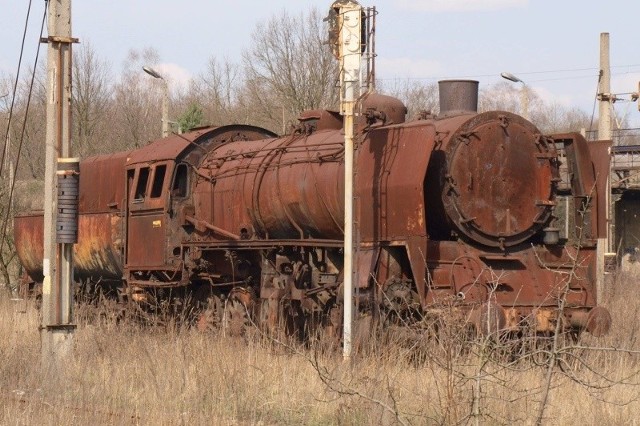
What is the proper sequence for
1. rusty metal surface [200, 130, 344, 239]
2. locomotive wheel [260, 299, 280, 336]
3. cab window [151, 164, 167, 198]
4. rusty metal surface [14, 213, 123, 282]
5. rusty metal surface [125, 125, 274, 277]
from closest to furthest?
1. rusty metal surface [200, 130, 344, 239]
2. locomotive wheel [260, 299, 280, 336]
3. rusty metal surface [125, 125, 274, 277]
4. cab window [151, 164, 167, 198]
5. rusty metal surface [14, 213, 123, 282]

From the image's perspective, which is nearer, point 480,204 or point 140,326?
point 480,204

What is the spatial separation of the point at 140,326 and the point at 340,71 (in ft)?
21.7

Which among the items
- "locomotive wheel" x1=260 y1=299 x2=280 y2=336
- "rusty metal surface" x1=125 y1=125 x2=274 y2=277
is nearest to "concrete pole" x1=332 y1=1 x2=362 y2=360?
"locomotive wheel" x1=260 y1=299 x2=280 y2=336

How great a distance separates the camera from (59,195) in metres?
11.1

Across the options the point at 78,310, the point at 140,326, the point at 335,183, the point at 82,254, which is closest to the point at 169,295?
the point at 140,326

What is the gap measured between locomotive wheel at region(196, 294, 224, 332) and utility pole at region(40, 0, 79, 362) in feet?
13.9

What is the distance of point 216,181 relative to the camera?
1572 centimetres

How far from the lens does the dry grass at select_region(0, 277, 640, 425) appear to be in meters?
8.14

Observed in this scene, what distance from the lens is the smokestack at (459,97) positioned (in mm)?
12852

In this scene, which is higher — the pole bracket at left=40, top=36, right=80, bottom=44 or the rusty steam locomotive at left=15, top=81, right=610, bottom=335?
the pole bracket at left=40, top=36, right=80, bottom=44

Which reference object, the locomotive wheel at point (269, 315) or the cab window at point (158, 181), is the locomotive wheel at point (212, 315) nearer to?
the locomotive wheel at point (269, 315)

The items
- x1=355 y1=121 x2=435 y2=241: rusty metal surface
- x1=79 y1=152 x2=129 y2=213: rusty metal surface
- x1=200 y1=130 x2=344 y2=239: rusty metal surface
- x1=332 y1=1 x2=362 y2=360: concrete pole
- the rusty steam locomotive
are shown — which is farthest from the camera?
x1=79 y1=152 x2=129 y2=213: rusty metal surface

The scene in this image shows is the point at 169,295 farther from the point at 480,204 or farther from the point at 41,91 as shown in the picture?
the point at 41,91

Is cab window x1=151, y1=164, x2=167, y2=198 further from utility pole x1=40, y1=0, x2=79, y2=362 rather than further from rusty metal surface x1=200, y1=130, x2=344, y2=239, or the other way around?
utility pole x1=40, y1=0, x2=79, y2=362
